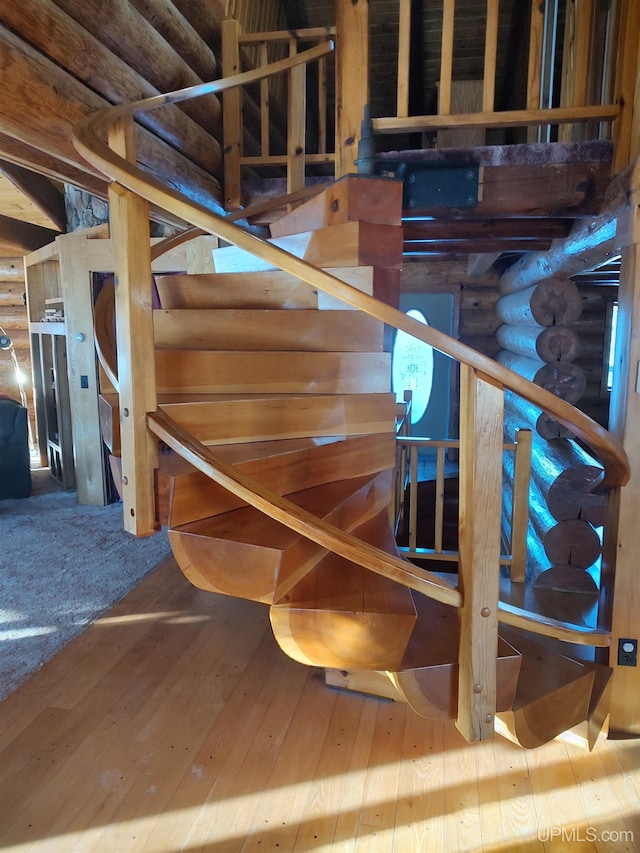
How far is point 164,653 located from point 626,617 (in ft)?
6.62

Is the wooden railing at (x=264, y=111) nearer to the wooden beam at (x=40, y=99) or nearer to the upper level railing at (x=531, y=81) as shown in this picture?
the upper level railing at (x=531, y=81)

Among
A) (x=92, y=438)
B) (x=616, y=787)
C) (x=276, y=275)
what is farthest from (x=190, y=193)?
(x=616, y=787)

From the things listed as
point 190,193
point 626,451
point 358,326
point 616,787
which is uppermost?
point 190,193

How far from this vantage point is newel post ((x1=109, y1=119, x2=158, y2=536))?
5.25ft

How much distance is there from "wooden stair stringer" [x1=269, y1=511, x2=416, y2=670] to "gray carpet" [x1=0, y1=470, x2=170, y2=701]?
154cm

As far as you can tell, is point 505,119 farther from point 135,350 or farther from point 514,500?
point 135,350

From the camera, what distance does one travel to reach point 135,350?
1614mm

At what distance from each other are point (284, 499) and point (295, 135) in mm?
3070

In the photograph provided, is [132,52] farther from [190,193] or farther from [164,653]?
[164,653]

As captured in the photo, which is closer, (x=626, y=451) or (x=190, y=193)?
(x=626, y=451)

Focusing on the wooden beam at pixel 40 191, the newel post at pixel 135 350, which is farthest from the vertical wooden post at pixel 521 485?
the wooden beam at pixel 40 191

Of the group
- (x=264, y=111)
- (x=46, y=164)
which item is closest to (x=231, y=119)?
(x=264, y=111)

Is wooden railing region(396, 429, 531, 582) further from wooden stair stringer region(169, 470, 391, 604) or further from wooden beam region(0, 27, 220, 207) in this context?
wooden beam region(0, 27, 220, 207)

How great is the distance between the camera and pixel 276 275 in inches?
101
